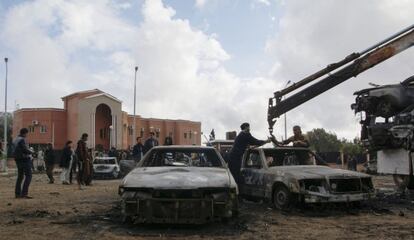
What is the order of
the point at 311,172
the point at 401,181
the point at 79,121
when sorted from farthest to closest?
the point at 79,121, the point at 401,181, the point at 311,172

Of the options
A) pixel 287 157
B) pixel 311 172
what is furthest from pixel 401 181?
pixel 311 172

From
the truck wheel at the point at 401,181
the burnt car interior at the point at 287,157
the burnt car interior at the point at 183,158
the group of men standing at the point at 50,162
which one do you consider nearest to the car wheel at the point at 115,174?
the group of men standing at the point at 50,162

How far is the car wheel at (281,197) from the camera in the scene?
29.9 feet

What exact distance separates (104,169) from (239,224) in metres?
18.5

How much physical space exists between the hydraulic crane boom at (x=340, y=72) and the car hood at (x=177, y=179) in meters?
8.17

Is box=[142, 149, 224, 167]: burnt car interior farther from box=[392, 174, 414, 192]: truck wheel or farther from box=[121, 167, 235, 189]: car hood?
box=[392, 174, 414, 192]: truck wheel

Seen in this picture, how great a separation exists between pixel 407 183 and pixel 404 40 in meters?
4.52

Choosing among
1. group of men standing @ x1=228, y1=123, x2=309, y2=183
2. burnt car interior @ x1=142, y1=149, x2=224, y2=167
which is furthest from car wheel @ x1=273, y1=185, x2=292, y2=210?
burnt car interior @ x1=142, y1=149, x2=224, y2=167

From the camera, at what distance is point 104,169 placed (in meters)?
25.0

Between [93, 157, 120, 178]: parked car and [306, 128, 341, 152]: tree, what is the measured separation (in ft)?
212

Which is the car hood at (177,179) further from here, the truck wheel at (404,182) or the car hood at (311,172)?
the truck wheel at (404,182)

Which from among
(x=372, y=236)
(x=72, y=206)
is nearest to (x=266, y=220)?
(x=372, y=236)

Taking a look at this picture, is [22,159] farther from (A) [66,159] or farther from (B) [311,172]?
(B) [311,172]

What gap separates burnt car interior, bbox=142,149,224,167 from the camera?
A: 8.70 metres
